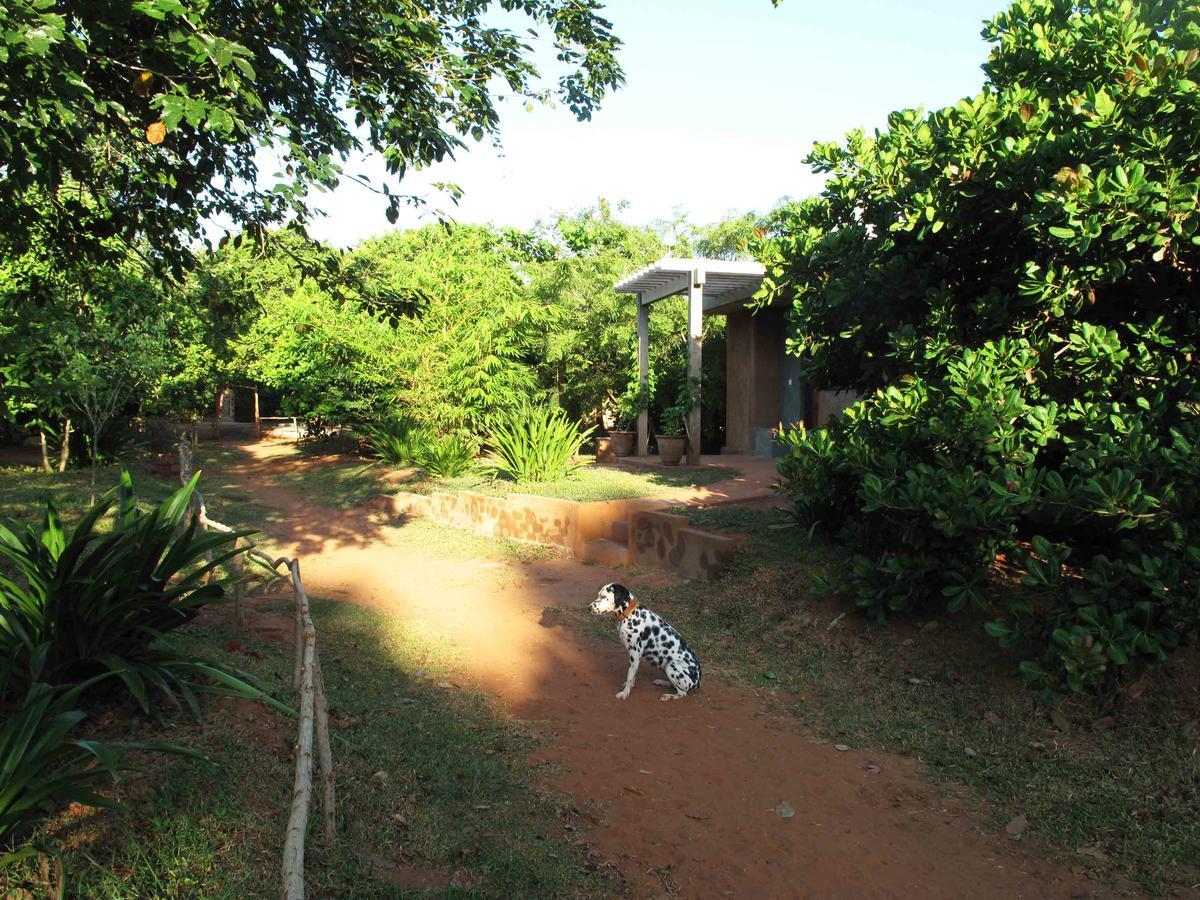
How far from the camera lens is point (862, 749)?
4.68m

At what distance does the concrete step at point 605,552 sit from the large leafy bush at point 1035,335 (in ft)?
9.71

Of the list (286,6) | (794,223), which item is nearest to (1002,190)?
(794,223)

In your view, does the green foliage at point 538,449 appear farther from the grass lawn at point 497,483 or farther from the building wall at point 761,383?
the building wall at point 761,383

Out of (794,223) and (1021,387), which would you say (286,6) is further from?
(1021,387)

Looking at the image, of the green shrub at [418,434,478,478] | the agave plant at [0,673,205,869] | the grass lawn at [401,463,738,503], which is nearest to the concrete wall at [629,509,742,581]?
the grass lawn at [401,463,738,503]

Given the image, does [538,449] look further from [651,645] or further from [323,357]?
[323,357]

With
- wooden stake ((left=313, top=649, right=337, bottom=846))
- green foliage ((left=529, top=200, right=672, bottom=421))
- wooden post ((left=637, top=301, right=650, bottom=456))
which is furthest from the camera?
green foliage ((left=529, top=200, right=672, bottom=421))

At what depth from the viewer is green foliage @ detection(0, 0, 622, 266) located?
155 inches

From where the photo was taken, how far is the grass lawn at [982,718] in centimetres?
374

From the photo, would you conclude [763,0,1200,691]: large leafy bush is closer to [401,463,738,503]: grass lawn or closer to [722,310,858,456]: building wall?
[401,463,738,503]: grass lawn

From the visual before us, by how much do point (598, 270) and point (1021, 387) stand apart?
15.2m

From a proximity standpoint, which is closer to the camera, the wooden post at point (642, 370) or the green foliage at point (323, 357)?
the green foliage at point (323, 357)

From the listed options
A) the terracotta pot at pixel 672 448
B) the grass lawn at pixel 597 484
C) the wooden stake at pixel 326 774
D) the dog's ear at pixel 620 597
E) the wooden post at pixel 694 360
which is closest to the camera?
the wooden stake at pixel 326 774

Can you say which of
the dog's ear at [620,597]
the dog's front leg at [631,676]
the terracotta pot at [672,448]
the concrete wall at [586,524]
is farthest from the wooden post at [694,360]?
the dog's front leg at [631,676]
